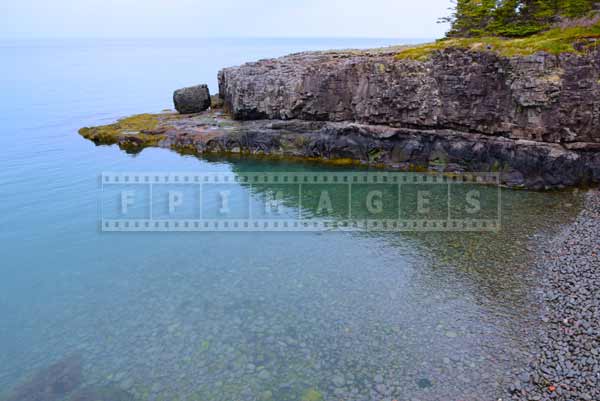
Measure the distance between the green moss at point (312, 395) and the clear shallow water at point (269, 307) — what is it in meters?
0.06

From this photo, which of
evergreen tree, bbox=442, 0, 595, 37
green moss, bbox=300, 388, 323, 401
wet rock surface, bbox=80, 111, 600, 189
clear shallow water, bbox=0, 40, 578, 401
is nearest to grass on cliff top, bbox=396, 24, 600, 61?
evergreen tree, bbox=442, 0, 595, 37

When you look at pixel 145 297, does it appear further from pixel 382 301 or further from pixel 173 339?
pixel 382 301

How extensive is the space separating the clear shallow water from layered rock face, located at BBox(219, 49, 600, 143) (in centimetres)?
791

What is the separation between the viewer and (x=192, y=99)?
68.0m

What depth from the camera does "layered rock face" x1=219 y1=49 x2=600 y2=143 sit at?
3931cm

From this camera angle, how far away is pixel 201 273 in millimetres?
27609

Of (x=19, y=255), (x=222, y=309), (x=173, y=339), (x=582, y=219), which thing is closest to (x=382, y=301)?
(x=222, y=309)

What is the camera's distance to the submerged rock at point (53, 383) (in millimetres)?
17375

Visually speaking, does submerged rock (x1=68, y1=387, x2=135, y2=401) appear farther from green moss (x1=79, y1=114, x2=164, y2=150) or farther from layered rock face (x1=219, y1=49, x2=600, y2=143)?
green moss (x1=79, y1=114, x2=164, y2=150)

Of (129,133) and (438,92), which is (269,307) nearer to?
(438,92)

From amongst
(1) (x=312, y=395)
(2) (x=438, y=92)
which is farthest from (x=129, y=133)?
(1) (x=312, y=395)

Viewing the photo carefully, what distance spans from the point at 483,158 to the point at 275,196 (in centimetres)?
2088

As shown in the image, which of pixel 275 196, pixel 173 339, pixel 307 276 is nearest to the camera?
pixel 173 339

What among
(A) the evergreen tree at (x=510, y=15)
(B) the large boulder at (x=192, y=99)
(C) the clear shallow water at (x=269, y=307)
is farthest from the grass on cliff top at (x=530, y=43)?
(B) the large boulder at (x=192, y=99)
